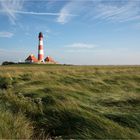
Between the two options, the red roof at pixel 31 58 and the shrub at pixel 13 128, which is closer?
the shrub at pixel 13 128

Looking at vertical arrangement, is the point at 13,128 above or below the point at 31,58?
below

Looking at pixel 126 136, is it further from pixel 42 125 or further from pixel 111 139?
pixel 42 125

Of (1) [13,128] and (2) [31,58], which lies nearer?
(1) [13,128]

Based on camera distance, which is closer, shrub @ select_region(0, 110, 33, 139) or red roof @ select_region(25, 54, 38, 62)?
shrub @ select_region(0, 110, 33, 139)

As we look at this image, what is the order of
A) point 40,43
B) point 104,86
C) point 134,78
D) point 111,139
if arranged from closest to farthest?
point 111,139, point 104,86, point 134,78, point 40,43

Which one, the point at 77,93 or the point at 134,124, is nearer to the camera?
the point at 134,124

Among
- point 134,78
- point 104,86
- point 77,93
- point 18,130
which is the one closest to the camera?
point 18,130

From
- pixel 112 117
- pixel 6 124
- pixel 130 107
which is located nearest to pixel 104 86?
pixel 130 107

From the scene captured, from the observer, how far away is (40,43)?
64875mm

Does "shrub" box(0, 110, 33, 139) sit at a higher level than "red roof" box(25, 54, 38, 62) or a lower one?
lower

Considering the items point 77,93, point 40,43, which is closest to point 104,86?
point 77,93

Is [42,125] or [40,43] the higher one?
[40,43]

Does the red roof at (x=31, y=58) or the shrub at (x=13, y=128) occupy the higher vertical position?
the red roof at (x=31, y=58)

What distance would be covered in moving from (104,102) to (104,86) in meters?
3.45
